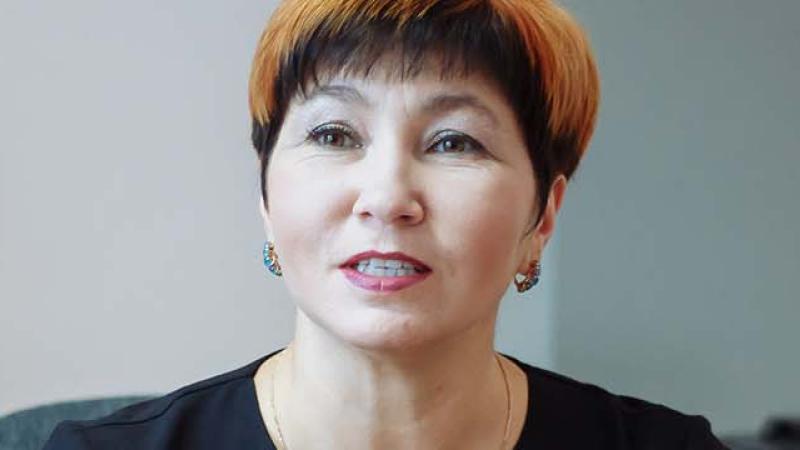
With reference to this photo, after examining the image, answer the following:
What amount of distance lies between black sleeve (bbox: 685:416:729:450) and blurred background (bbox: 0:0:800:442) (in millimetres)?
722

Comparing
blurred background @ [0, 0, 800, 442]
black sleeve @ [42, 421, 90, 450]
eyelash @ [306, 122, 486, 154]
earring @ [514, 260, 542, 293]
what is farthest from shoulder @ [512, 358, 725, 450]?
blurred background @ [0, 0, 800, 442]

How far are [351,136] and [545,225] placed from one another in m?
0.25

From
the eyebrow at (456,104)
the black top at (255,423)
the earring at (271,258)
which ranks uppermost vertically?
the eyebrow at (456,104)

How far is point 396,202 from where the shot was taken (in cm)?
99

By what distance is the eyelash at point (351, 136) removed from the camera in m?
1.05

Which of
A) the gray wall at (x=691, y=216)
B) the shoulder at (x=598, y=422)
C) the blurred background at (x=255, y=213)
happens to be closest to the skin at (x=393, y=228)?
the shoulder at (x=598, y=422)

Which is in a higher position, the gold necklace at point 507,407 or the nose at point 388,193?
the nose at point 388,193

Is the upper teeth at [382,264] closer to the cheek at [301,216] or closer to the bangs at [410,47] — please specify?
the cheek at [301,216]

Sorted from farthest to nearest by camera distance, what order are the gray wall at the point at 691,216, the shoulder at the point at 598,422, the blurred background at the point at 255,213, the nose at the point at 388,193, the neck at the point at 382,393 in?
the gray wall at the point at 691,216 → the blurred background at the point at 255,213 → the shoulder at the point at 598,422 → the neck at the point at 382,393 → the nose at the point at 388,193

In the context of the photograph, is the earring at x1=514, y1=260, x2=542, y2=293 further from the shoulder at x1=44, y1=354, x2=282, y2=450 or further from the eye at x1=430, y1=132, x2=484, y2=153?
the shoulder at x1=44, y1=354, x2=282, y2=450

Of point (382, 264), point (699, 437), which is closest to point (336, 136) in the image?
point (382, 264)

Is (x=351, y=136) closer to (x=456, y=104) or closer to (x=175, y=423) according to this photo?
(x=456, y=104)

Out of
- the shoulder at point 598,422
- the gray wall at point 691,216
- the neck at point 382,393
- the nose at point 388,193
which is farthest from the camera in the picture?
the gray wall at point 691,216

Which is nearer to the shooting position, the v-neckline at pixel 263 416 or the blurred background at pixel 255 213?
the v-neckline at pixel 263 416
